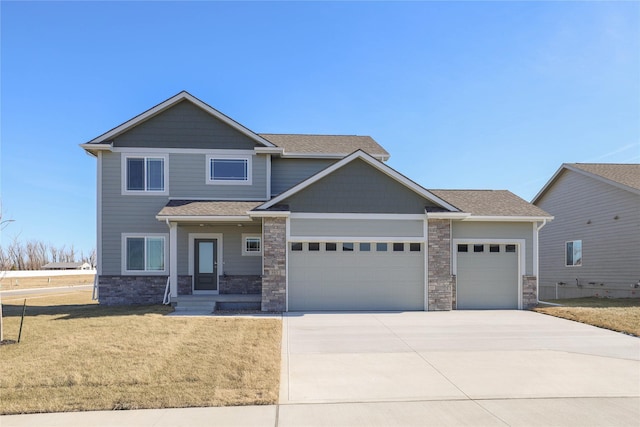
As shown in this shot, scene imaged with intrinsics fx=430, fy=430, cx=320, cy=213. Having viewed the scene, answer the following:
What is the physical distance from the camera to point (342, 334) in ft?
33.4

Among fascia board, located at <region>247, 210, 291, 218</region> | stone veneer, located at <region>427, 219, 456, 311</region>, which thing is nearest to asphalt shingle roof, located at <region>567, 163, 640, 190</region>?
stone veneer, located at <region>427, 219, 456, 311</region>

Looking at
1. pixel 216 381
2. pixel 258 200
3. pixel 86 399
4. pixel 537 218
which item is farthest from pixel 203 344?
pixel 537 218

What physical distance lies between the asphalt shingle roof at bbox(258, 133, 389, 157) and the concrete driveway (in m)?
8.43

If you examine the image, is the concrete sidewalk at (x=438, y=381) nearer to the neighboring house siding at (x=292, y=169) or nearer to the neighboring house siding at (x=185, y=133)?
the neighboring house siding at (x=292, y=169)

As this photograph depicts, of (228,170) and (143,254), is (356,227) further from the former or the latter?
(143,254)

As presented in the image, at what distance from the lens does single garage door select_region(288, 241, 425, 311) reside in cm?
1395

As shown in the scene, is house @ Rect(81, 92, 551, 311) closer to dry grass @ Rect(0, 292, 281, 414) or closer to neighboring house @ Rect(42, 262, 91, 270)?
dry grass @ Rect(0, 292, 281, 414)

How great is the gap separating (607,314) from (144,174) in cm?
1621

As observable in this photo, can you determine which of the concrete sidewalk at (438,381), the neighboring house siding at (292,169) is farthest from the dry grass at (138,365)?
the neighboring house siding at (292,169)

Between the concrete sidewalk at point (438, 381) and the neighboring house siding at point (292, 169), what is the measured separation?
7.76 metres

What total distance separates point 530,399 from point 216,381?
4453mm

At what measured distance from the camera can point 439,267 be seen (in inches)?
557

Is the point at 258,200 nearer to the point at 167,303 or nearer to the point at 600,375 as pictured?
the point at 167,303

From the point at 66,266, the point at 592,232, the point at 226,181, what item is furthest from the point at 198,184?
the point at 66,266
